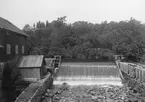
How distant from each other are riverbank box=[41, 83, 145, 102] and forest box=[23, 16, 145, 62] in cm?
1187

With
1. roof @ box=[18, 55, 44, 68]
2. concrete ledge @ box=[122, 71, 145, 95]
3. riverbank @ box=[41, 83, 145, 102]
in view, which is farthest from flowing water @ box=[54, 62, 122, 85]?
roof @ box=[18, 55, 44, 68]

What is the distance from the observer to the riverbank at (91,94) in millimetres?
13039

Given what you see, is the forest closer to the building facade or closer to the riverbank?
the building facade

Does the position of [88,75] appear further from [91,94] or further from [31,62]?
[31,62]

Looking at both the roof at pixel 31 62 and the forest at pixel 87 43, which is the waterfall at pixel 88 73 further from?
the forest at pixel 87 43

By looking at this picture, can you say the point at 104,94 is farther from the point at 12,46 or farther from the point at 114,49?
the point at 114,49

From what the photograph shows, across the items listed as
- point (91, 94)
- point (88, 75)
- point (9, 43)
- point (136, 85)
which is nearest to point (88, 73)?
point (88, 75)

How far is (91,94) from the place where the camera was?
47.2 ft

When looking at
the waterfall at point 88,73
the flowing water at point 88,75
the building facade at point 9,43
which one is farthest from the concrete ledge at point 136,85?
the building facade at point 9,43

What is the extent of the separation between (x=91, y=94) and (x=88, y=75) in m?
5.17

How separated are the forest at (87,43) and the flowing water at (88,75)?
7.48 meters

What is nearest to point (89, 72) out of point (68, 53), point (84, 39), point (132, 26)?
point (68, 53)

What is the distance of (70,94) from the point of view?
570 inches

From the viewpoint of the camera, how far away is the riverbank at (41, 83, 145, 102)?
1304cm
